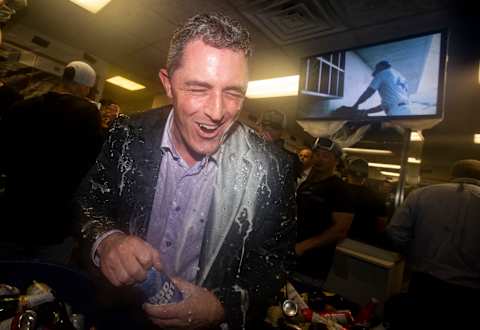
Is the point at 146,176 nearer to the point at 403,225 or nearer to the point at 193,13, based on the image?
the point at 403,225

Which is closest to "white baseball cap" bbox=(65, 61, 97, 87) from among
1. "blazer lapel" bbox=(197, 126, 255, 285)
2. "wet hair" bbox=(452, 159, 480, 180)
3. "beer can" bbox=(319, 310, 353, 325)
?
"blazer lapel" bbox=(197, 126, 255, 285)

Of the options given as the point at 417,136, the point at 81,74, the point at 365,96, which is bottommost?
the point at 81,74

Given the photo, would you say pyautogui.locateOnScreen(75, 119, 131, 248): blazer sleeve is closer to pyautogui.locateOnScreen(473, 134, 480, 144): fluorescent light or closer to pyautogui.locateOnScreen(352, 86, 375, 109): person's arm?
pyautogui.locateOnScreen(352, 86, 375, 109): person's arm

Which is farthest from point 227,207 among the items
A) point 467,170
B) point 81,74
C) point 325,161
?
point 467,170

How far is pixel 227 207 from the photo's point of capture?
3.99 feet

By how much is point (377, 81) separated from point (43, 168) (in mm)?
3413

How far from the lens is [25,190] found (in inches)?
79.1

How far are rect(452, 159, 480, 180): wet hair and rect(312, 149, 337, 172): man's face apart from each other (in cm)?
132

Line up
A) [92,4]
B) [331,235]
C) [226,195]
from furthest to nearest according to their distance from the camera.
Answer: [92,4] → [331,235] → [226,195]

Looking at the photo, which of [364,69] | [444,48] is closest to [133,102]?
[364,69]

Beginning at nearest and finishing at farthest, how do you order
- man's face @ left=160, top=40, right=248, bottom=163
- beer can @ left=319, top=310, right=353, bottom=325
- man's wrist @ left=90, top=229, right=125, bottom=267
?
man's wrist @ left=90, top=229, right=125, bottom=267 → man's face @ left=160, top=40, right=248, bottom=163 → beer can @ left=319, top=310, right=353, bottom=325

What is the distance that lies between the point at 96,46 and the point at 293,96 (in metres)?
4.57

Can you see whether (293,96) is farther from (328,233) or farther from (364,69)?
(328,233)

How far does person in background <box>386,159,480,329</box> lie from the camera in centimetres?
269
